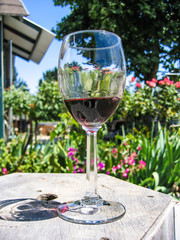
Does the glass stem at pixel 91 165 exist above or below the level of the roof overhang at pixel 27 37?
below

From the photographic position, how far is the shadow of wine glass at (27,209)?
0.65 metres

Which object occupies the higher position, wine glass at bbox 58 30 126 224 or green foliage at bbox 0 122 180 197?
wine glass at bbox 58 30 126 224

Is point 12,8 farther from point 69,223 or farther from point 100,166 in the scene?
point 69,223

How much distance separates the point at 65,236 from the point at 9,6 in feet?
14.5

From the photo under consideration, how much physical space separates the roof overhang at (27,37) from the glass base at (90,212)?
4.74m

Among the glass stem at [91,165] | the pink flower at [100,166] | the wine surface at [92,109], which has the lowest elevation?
the pink flower at [100,166]

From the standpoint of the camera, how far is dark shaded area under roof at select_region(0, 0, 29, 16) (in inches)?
159

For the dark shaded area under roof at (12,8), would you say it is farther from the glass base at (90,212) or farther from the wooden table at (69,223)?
the glass base at (90,212)

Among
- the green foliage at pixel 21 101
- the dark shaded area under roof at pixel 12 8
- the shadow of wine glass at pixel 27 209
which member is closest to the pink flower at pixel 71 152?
the shadow of wine glass at pixel 27 209

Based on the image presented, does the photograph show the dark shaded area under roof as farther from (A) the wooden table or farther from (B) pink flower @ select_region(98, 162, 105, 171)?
(A) the wooden table

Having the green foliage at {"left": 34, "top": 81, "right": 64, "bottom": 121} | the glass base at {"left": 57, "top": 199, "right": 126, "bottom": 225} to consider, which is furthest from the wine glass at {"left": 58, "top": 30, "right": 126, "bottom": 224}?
the green foliage at {"left": 34, "top": 81, "right": 64, "bottom": 121}

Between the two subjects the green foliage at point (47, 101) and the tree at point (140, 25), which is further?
the tree at point (140, 25)

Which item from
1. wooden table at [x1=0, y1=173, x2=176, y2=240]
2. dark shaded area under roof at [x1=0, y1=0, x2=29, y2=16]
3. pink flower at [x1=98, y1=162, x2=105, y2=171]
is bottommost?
pink flower at [x1=98, y1=162, x2=105, y2=171]

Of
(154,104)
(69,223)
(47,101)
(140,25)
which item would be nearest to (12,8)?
(47,101)
